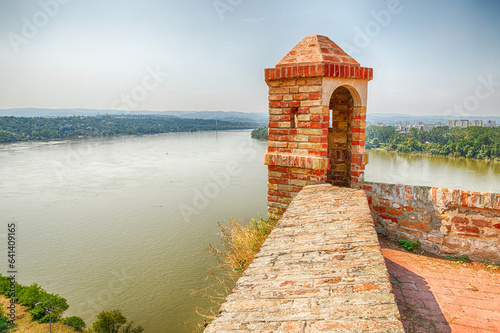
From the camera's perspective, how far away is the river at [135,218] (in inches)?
470

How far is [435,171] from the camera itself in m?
31.0

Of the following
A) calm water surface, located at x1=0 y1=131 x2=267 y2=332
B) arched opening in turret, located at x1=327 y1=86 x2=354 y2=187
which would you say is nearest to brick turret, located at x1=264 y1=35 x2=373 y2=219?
arched opening in turret, located at x1=327 y1=86 x2=354 y2=187

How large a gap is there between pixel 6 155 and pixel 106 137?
2566 cm

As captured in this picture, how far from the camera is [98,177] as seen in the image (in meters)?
28.3

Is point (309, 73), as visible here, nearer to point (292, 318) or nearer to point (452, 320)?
point (452, 320)

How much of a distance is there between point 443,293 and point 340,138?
2.57 m

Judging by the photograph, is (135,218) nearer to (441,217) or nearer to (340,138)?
(340,138)

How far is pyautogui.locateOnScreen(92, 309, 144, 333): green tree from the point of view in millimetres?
10266

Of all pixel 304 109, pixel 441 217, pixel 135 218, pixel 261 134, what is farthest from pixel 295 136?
pixel 261 134

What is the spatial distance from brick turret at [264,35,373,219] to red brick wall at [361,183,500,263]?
896 millimetres

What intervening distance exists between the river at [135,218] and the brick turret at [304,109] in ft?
27.1

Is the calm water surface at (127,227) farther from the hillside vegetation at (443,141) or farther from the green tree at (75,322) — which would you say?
the hillside vegetation at (443,141)

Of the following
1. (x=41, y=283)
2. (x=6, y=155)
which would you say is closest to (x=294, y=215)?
(x=41, y=283)

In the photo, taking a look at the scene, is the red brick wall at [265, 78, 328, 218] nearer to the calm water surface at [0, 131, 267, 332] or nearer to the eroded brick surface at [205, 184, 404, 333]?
the eroded brick surface at [205, 184, 404, 333]
